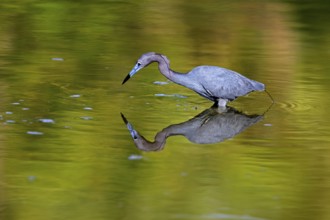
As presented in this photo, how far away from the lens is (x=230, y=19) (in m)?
17.2

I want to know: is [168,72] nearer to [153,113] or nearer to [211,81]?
[211,81]

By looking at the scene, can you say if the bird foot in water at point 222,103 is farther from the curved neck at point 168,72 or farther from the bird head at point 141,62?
the bird head at point 141,62

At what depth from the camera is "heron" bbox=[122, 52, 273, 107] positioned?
1145 centimetres

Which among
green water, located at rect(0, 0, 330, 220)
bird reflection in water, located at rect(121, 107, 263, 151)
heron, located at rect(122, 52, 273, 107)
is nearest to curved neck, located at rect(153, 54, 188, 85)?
heron, located at rect(122, 52, 273, 107)

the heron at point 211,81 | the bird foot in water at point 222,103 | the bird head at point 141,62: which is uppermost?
the bird head at point 141,62

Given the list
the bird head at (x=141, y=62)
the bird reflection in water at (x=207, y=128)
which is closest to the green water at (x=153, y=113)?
the bird reflection in water at (x=207, y=128)

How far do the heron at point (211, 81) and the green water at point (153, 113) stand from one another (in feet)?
0.63

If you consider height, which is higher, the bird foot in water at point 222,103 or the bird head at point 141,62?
the bird head at point 141,62

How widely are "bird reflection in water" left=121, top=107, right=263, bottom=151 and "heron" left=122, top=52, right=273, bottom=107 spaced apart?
0.16 m

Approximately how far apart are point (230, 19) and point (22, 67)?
201 inches

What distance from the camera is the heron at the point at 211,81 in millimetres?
11453

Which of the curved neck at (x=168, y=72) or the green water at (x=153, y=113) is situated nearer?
the green water at (x=153, y=113)

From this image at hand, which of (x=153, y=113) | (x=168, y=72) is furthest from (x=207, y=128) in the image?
(x=168, y=72)

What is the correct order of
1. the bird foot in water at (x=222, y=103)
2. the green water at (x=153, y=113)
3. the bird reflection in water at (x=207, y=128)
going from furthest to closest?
1. the bird foot in water at (x=222, y=103)
2. the bird reflection in water at (x=207, y=128)
3. the green water at (x=153, y=113)
